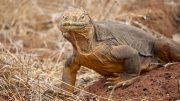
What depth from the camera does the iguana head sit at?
5.49m

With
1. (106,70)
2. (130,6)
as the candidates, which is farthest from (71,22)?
(130,6)

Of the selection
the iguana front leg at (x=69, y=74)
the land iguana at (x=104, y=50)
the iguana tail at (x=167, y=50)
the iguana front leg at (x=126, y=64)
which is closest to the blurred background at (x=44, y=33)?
the iguana front leg at (x=69, y=74)

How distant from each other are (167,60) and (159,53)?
0.41 ft

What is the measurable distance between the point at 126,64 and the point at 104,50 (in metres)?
0.27

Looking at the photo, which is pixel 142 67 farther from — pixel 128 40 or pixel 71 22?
pixel 71 22

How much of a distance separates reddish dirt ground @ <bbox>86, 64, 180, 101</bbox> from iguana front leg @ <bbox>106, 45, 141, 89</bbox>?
0.09m

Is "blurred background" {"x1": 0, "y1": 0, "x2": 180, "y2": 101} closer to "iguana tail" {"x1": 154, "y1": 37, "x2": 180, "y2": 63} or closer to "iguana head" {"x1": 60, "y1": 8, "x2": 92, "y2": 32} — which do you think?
"iguana head" {"x1": 60, "y1": 8, "x2": 92, "y2": 32}

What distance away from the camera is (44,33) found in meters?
10.9

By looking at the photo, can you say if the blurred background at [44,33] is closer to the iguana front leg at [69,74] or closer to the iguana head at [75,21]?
the iguana front leg at [69,74]

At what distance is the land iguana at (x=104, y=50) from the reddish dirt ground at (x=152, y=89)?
0.38ft

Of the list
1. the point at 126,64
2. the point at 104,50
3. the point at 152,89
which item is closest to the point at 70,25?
the point at 104,50

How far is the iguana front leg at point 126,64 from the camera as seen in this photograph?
19.4 feet

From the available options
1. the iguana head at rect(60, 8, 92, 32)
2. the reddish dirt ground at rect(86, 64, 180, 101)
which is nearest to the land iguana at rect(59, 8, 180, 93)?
the iguana head at rect(60, 8, 92, 32)

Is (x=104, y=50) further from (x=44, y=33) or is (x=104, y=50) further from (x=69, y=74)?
(x=44, y=33)
